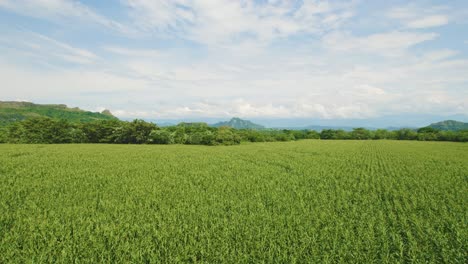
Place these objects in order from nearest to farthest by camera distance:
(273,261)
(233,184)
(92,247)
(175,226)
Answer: (273,261), (92,247), (175,226), (233,184)

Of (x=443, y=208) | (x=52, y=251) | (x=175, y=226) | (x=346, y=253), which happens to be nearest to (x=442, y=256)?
(x=346, y=253)

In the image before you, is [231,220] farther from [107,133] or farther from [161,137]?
[107,133]

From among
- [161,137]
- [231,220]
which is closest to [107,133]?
[161,137]

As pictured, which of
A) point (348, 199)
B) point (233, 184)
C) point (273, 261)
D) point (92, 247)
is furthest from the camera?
point (233, 184)

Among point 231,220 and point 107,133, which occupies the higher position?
point 107,133

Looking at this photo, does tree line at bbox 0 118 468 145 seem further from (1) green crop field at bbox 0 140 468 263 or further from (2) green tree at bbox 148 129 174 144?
(1) green crop field at bbox 0 140 468 263

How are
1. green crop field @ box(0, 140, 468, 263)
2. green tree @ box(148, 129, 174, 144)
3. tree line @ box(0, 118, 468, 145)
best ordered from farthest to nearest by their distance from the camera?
→ 1. green tree @ box(148, 129, 174, 144)
2. tree line @ box(0, 118, 468, 145)
3. green crop field @ box(0, 140, 468, 263)

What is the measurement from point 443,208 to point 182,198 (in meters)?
12.8

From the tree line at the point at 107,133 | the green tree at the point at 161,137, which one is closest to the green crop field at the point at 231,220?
the green tree at the point at 161,137

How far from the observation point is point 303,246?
7.25 meters

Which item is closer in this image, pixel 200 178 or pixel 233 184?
pixel 233 184

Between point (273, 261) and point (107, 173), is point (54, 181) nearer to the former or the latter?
point (107, 173)

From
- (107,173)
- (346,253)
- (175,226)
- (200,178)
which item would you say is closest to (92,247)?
(175,226)

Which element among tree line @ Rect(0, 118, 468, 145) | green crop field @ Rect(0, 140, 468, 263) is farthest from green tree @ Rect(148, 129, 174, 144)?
green crop field @ Rect(0, 140, 468, 263)
